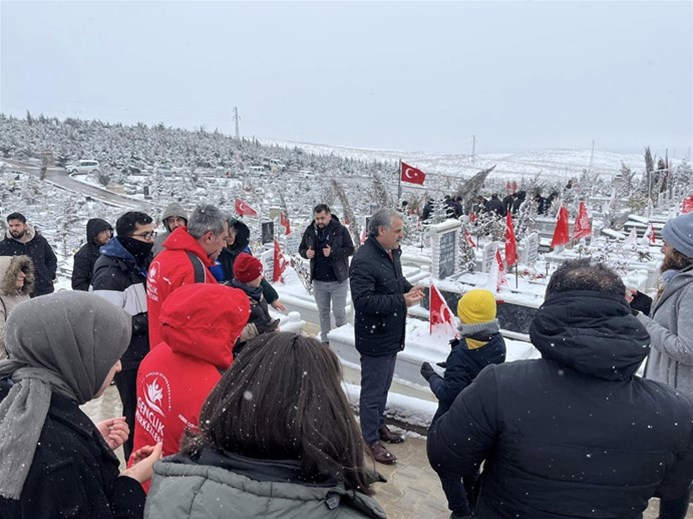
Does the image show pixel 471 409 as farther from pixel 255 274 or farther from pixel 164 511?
pixel 255 274

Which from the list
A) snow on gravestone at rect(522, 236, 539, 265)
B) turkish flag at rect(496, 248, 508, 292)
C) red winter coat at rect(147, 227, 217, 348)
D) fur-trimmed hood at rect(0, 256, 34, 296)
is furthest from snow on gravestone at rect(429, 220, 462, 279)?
fur-trimmed hood at rect(0, 256, 34, 296)

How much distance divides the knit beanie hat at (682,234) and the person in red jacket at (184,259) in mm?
2406

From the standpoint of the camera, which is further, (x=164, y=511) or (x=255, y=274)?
(x=255, y=274)

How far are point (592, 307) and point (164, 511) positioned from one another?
118cm

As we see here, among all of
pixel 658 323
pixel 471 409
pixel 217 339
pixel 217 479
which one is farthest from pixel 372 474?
pixel 658 323

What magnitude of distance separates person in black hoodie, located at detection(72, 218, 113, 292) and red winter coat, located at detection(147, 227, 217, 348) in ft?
6.00

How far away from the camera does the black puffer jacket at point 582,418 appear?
1.38 metres

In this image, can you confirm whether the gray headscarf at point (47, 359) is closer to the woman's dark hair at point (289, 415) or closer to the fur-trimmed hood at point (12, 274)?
the woman's dark hair at point (289, 415)

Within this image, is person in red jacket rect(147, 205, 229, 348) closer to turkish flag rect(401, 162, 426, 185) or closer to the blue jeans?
the blue jeans

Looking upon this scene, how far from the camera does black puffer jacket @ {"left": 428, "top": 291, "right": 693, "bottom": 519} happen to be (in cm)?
138

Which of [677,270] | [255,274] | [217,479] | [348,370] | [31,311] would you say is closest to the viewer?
[217,479]

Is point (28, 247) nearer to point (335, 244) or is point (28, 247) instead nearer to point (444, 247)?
point (335, 244)

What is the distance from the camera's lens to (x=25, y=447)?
1.15 metres

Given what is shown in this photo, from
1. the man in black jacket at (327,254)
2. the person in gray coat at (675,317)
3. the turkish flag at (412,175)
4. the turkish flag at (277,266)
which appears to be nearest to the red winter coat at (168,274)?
the person in gray coat at (675,317)
